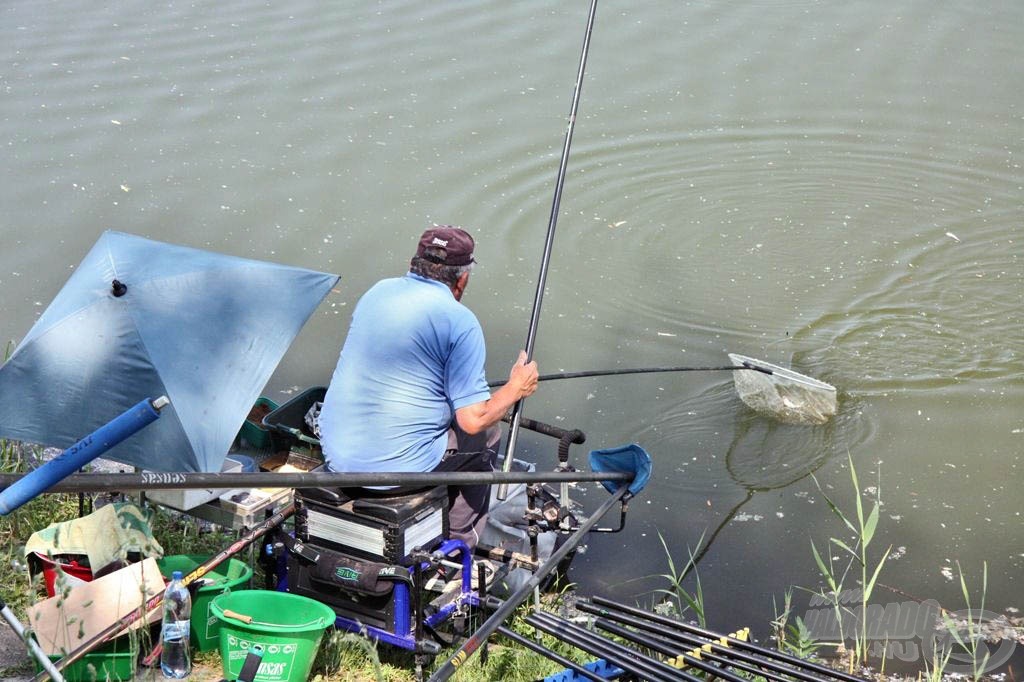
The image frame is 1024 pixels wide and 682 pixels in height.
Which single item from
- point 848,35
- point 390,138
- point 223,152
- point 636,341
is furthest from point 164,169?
point 848,35

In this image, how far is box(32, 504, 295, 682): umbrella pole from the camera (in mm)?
2852

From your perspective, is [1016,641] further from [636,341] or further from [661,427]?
[636,341]

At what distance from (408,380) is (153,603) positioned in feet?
3.05

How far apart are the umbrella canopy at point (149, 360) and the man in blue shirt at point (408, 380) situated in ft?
1.72

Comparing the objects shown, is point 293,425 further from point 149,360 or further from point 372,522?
point 372,522

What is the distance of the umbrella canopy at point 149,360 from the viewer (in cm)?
378

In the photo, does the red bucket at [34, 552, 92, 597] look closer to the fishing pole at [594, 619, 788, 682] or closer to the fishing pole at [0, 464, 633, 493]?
the fishing pole at [594, 619, 788, 682]

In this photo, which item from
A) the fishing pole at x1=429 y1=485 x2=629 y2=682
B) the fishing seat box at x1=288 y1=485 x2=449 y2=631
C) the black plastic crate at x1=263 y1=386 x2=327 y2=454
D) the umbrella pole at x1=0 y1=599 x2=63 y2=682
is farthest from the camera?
the black plastic crate at x1=263 y1=386 x2=327 y2=454

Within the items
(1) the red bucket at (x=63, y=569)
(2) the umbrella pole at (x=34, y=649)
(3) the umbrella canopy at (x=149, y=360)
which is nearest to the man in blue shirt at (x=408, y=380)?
(3) the umbrella canopy at (x=149, y=360)

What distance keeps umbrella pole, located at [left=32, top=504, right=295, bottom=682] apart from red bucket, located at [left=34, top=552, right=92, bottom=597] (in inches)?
13.4

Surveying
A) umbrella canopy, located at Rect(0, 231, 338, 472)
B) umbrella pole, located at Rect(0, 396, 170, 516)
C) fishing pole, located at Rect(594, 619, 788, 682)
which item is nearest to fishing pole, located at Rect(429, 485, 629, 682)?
fishing pole, located at Rect(594, 619, 788, 682)

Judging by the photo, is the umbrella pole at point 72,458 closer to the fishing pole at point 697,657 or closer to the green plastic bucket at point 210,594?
the green plastic bucket at point 210,594

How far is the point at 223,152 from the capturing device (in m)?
8.22

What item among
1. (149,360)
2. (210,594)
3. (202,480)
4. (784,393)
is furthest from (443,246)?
(784,393)
